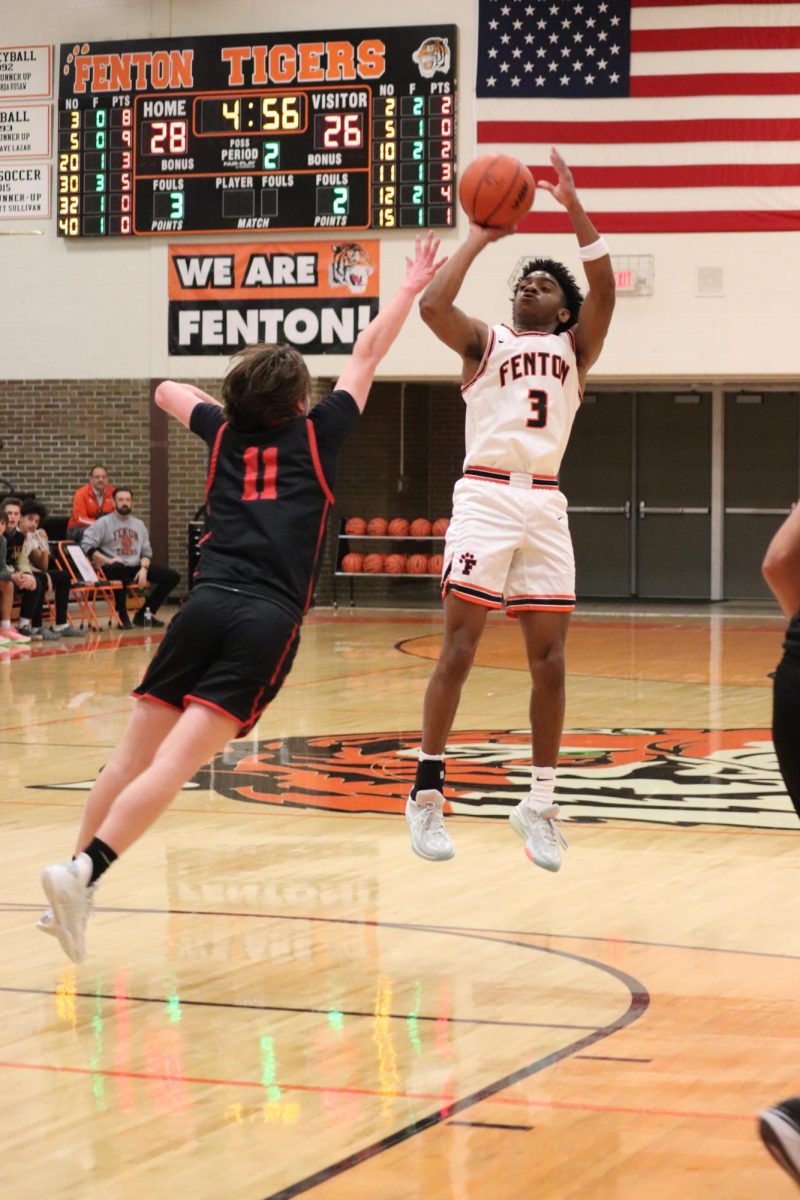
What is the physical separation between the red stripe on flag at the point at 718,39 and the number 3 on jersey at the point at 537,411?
51.0 ft

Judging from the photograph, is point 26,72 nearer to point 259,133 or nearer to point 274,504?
point 259,133

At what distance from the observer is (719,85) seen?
20266 mm

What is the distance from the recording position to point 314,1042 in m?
4.43

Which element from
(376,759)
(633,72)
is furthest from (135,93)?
(376,759)

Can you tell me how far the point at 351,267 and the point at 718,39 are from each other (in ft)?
16.8

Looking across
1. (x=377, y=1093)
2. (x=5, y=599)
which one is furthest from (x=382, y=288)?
(x=377, y=1093)

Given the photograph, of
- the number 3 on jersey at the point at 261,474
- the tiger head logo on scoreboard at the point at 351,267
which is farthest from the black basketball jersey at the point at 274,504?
the tiger head logo on scoreboard at the point at 351,267

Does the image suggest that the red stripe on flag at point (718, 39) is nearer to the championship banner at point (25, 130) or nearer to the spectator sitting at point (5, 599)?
the championship banner at point (25, 130)

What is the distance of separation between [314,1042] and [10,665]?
11.2 metres

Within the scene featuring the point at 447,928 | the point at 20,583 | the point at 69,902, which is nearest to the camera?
the point at 69,902

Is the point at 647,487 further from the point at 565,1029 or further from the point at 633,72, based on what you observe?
the point at 565,1029

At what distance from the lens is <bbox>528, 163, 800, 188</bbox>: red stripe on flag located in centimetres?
2012

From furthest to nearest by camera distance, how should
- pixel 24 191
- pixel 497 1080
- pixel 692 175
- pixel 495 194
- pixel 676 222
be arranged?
pixel 24 191
pixel 676 222
pixel 692 175
pixel 495 194
pixel 497 1080

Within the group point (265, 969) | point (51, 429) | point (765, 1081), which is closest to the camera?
point (765, 1081)
